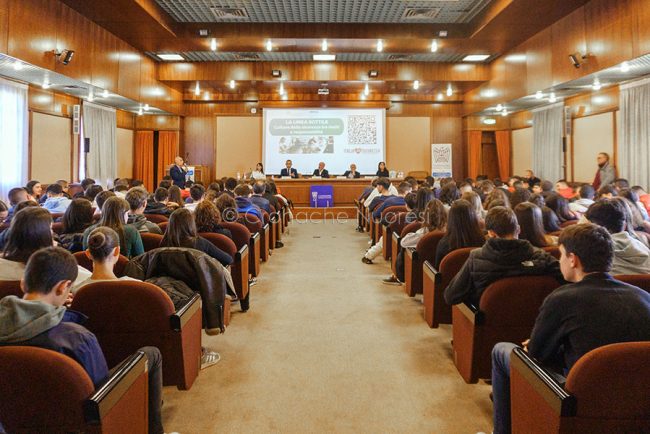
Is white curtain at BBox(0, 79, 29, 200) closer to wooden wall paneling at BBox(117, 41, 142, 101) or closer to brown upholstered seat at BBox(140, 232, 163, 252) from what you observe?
wooden wall paneling at BBox(117, 41, 142, 101)

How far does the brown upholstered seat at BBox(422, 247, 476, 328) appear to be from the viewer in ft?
11.5

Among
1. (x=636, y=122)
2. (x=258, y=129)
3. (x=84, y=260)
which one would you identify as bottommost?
(x=84, y=260)

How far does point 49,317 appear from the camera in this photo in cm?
164

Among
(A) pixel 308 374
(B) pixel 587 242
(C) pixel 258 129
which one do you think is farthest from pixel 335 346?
(C) pixel 258 129

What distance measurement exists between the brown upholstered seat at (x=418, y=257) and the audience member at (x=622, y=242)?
5.09 feet

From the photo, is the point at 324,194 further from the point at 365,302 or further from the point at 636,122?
the point at 365,302

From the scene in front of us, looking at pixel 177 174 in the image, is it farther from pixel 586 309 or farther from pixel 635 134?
pixel 586 309

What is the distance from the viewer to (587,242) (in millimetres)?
1864

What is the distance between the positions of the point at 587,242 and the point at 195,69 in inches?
467

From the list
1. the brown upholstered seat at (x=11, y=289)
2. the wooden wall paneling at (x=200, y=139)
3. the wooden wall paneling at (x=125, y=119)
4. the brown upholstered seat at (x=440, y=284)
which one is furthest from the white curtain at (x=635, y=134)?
the wooden wall paneling at (x=125, y=119)

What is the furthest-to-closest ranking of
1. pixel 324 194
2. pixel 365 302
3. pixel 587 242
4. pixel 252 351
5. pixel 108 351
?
pixel 324 194 < pixel 365 302 < pixel 252 351 < pixel 108 351 < pixel 587 242

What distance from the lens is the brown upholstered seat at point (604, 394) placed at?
1.51m

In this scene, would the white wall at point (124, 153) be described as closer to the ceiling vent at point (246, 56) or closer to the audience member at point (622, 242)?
the ceiling vent at point (246, 56)

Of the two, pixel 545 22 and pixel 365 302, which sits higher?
pixel 545 22
